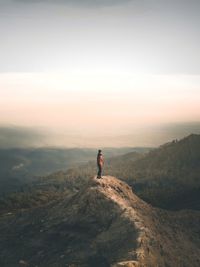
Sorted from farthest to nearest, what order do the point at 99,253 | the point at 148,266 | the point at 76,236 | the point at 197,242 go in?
the point at 197,242 → the point at 76,236 → the point at 99,253 → the point at 148,266

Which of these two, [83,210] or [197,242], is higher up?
[83,210]

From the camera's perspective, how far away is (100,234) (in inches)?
2963

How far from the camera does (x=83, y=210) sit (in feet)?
261

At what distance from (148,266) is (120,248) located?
221 inches

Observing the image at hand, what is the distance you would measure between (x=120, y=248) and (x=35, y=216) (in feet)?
68.6

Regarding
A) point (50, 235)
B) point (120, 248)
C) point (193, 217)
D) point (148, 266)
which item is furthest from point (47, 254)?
point (193, 217)

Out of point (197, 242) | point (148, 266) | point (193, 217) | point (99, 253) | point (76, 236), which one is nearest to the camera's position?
point (148, 266)

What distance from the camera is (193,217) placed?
96.2m

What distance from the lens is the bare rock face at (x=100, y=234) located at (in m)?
71.2

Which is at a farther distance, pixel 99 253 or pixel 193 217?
pixel 193 217

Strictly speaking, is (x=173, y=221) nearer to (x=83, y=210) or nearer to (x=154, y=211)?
(x=154, y=211)

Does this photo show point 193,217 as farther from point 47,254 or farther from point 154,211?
point 47,254

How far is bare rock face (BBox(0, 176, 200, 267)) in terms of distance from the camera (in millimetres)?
71250

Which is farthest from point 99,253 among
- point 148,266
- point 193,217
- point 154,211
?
point 193,217
